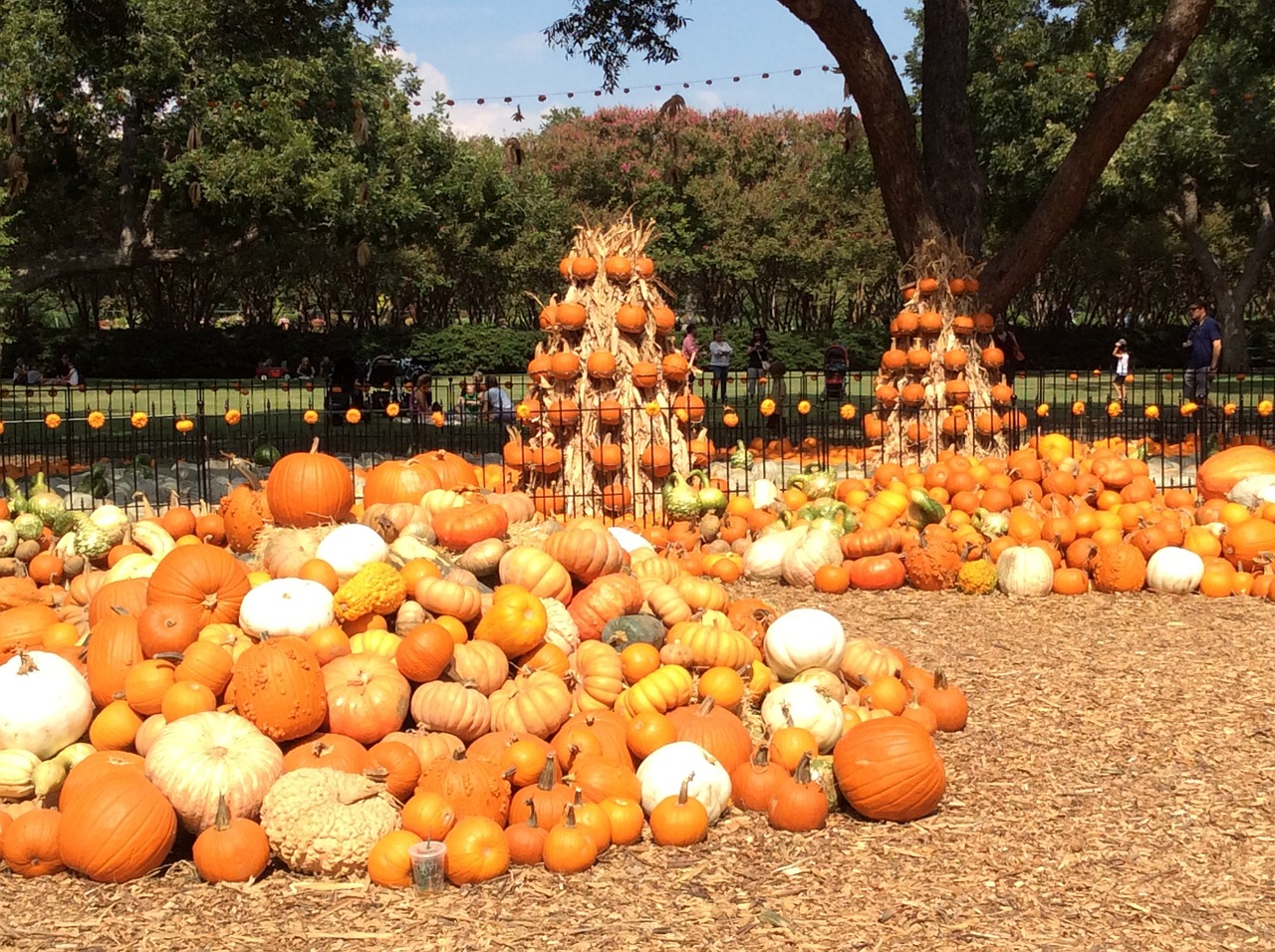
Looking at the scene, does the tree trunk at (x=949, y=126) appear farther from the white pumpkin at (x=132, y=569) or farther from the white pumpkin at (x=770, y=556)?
the white pumpkin at (x=132, y=569)

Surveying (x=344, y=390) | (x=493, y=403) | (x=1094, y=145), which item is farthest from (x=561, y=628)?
(x=344, y=390)

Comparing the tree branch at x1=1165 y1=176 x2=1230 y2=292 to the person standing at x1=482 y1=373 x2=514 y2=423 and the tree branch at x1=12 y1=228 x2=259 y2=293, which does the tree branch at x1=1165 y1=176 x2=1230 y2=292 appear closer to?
the person standing at x1=482 y1=373 x2=514 y2=423

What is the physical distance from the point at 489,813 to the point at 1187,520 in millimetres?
7020

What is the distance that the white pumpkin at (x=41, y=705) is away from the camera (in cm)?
492

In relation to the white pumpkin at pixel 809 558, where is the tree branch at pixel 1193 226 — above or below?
above

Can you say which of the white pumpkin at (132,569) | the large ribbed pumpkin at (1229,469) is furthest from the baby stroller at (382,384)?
the white pumpkin at (132,569)

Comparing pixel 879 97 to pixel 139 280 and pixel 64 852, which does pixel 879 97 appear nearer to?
pixel 64 852

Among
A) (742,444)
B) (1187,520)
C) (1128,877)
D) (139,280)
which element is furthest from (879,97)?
(139,280)

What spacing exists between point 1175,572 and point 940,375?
460 centimetres

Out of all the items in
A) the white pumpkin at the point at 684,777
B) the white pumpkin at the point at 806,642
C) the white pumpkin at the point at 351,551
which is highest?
the white pumpkin at the point at 351,551

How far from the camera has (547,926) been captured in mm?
4012

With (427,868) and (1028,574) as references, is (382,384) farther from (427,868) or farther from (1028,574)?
(427,868)

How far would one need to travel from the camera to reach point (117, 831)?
171 inches

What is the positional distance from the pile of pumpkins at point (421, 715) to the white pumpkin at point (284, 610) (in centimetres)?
1
